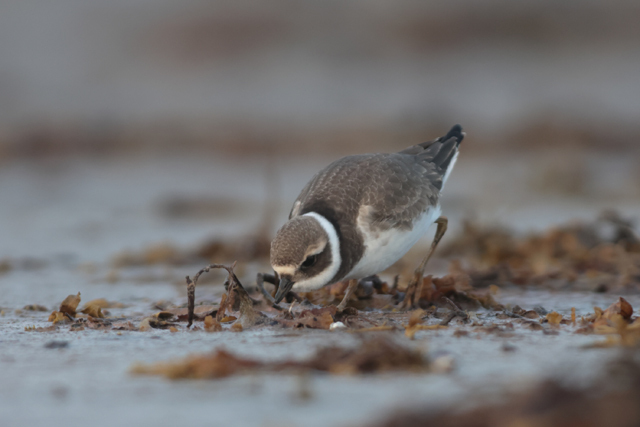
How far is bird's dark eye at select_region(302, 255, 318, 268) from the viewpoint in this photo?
4.58 m

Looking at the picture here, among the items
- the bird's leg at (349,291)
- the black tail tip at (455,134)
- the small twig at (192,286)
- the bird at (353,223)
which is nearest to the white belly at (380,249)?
the bird at (353,223)

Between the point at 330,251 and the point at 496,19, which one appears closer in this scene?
the point at 330,251

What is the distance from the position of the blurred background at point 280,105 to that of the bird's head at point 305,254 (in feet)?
15.6

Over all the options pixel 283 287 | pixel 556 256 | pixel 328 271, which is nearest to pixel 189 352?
pixel 283 287

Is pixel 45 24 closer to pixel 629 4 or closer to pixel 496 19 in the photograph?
pixel 496 19

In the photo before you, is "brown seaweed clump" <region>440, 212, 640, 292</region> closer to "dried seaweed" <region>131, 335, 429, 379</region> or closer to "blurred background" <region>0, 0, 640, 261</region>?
"blurred background" <region>0, 0, 640, 261</region>

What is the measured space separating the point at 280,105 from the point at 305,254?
15985 mm

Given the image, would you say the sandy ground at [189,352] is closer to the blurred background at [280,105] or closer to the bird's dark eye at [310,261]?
the bird's dark eye at [310,261]

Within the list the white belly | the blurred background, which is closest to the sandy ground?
the white belly

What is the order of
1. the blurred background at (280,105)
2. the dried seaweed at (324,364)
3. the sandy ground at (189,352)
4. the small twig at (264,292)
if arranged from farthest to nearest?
the blurred background at (280,105)
the small twig at (264,292)
the dried seaweed at (324,364)
the sandy ground at (189,352)

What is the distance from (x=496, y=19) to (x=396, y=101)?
5345 millimetres

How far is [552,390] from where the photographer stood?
2.50m

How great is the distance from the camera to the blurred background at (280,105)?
11.8 m

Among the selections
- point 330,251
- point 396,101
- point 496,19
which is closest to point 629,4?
point 496,19
